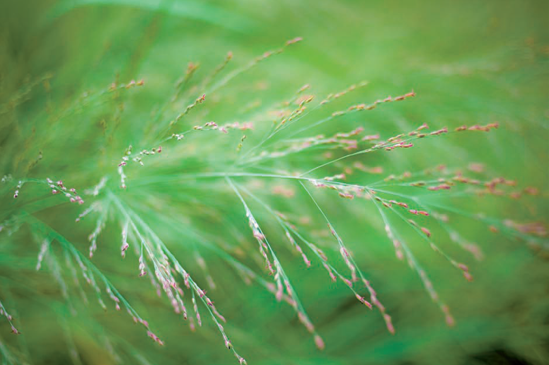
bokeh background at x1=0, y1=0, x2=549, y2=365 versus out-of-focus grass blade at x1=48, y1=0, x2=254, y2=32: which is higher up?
out-of-focus grass blade at x1=48, y1=0, x2=254, y2=32

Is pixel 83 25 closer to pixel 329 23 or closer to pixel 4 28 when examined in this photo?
pixel 4 28

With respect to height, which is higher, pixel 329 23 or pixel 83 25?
pixel 83 25

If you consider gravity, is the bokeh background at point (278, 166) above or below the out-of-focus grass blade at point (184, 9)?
below

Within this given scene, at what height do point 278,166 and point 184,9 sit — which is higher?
point 184,9

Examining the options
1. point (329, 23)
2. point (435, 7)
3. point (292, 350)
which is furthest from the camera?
point (435, 7)

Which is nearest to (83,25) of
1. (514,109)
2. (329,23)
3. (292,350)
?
(329,23)
